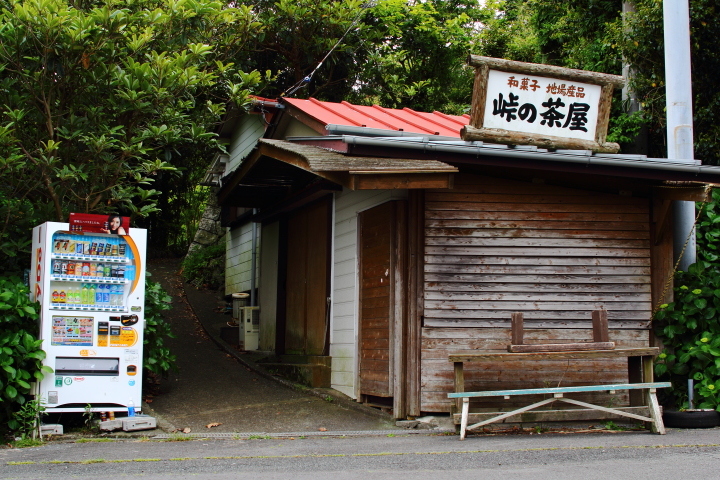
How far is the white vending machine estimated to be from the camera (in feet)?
25.3

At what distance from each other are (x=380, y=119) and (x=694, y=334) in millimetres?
5051

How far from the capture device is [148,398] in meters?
9.52

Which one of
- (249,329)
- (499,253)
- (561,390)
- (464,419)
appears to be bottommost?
(464,419)

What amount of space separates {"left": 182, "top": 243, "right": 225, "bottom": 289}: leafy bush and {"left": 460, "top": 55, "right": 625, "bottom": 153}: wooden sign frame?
40.3 feet

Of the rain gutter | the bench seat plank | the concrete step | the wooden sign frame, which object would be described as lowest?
the concrete step

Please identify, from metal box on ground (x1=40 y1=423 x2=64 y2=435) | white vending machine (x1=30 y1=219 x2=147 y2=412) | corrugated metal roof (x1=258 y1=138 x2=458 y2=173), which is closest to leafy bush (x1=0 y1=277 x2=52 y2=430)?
white vending machine (x1=30 y1=219 x2=147 y2=412)

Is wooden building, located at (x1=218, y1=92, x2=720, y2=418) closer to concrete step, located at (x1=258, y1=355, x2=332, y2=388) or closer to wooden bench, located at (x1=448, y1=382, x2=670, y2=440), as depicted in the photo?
wooden bench, located at (x1=448, y1=382, x2=670, y2=440)

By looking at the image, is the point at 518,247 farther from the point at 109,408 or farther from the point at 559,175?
the point at 109,408

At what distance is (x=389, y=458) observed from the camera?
6.33 meters

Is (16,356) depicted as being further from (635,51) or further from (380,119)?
(635,51)

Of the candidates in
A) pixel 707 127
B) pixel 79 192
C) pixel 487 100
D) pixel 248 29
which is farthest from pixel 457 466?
pixel 248 29

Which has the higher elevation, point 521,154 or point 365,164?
point 521,154

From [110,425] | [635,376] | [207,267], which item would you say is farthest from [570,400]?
[207,267]

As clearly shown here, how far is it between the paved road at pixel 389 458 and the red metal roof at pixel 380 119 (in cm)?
414
